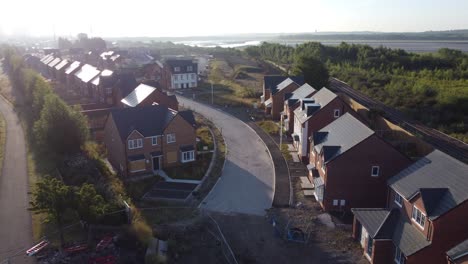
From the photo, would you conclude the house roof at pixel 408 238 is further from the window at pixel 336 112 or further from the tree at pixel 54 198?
the tree at pixel 54 198

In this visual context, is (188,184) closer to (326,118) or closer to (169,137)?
(169,137)

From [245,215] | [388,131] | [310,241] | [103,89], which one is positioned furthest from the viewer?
[103,89]

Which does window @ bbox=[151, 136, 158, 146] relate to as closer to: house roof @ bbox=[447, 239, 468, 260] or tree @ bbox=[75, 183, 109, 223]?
tree @ bbox=[75, 183, 109, 223]

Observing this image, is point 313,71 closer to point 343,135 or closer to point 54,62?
point 343,135

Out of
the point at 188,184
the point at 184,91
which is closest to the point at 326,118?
the point at 188,184

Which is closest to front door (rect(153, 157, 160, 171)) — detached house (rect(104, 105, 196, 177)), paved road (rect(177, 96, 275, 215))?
detached house (rect(104, 105, 196, 177))

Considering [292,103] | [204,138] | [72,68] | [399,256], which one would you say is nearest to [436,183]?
[399,256]

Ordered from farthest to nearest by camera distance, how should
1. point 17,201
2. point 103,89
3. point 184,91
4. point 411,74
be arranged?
point 411,74, point 184,91, point 103,89, point 17,201
